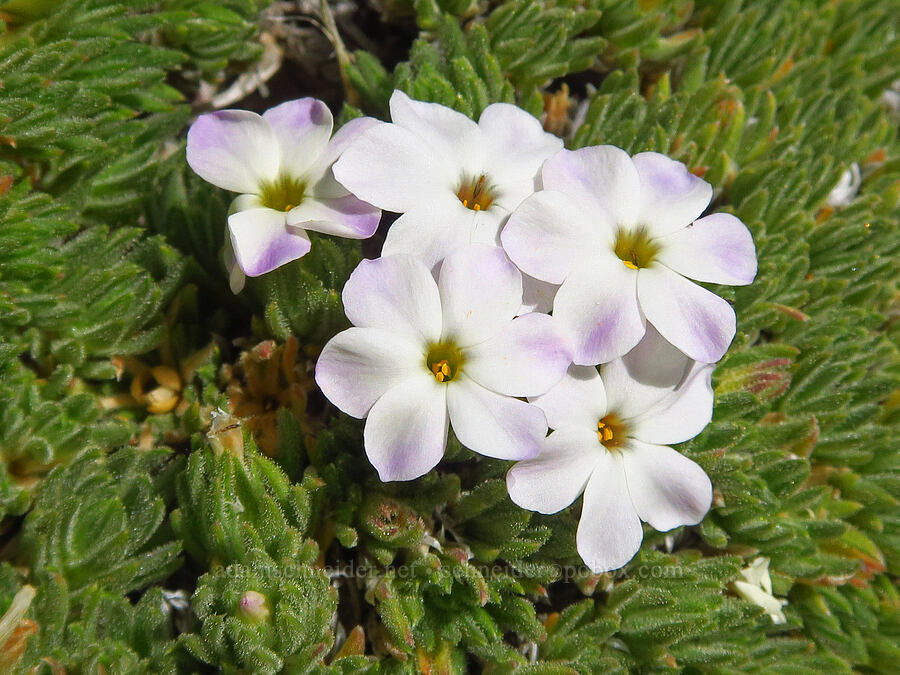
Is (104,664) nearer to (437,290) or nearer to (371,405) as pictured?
(371,405)

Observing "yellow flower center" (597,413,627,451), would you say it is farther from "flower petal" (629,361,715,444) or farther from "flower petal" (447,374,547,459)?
"flower petal" (447,374,547,459)

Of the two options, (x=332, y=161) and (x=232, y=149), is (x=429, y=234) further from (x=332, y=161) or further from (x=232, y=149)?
(x=232, y=149)

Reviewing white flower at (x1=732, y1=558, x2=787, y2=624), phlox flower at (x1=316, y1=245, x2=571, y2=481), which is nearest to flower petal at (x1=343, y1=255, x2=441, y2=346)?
phlox flower at (x1=316, y1=245, x2=571, y2=481)

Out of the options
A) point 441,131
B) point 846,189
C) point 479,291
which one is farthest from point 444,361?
point 846,189

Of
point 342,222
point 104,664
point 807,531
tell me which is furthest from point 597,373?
point 104,664

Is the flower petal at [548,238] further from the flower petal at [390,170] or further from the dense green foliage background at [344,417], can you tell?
the dense green foliage background at [344,417]
